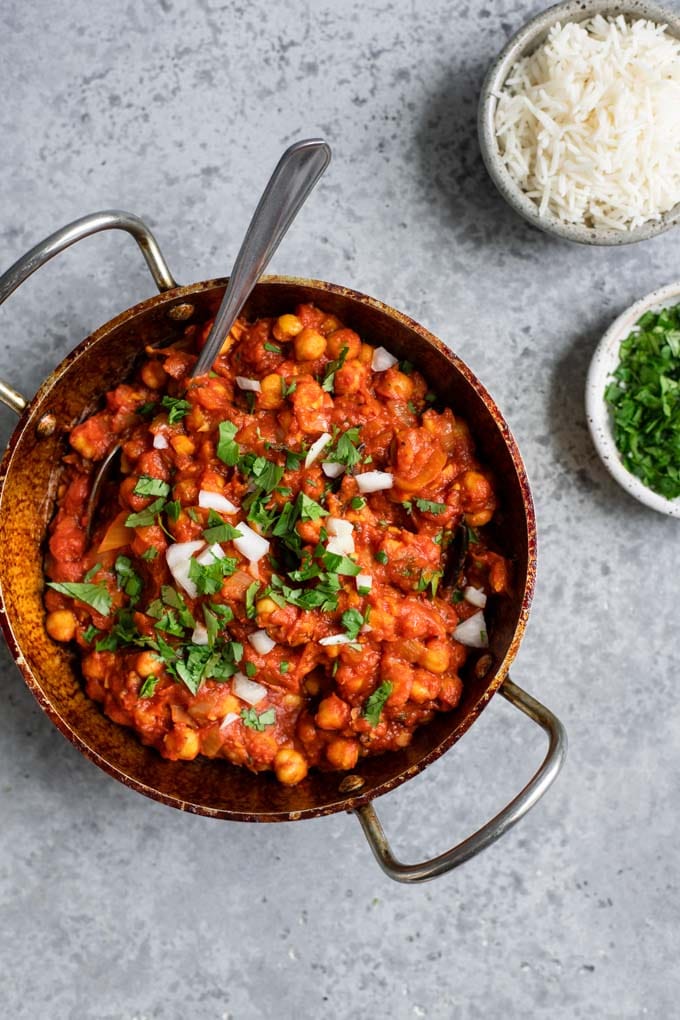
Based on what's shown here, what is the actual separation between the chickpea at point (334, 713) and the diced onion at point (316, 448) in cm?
74

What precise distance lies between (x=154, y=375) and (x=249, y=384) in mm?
353

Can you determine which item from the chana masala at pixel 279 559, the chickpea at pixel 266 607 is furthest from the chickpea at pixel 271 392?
the chickpea at pixel 266 607

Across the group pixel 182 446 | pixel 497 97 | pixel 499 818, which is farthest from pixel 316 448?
pixel 497 97

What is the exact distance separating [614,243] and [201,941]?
2.97 meters

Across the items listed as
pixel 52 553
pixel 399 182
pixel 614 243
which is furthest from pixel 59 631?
pixel 614 243

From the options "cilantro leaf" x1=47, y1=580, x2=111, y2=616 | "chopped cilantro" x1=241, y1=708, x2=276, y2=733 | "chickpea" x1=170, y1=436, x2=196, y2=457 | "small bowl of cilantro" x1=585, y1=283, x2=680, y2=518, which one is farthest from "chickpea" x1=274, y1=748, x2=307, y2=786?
"small bowl of cilantro" x1=585, y1=283, x2=680, y2=518

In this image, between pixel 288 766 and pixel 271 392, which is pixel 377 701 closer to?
pixel 288 766

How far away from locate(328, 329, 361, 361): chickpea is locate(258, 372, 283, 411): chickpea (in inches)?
8.4

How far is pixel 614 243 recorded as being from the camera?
3312 millimetres

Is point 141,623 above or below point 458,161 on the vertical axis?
below

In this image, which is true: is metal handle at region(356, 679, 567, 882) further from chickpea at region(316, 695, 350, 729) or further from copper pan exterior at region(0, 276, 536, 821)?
chickpea at region(316, 695, 350, 729)

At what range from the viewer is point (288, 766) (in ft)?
9.81

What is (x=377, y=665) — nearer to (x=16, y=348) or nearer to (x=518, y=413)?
(x=518, y=413)

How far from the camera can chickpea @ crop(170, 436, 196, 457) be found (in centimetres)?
298
